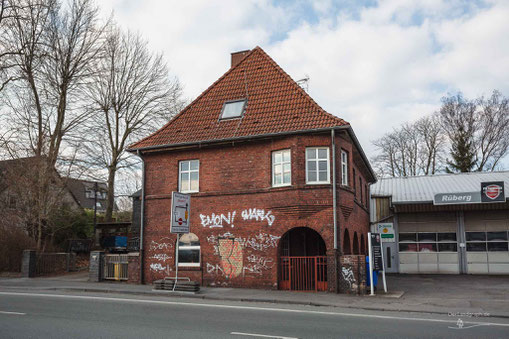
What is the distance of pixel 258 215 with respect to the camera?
17750 millimetres

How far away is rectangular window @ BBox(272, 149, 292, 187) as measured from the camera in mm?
17500

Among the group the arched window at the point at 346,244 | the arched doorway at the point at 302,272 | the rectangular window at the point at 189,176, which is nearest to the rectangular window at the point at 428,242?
the arched window at the point at 346,244

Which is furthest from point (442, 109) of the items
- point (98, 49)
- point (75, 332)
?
point (75, 332)

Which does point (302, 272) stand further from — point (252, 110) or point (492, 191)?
point (492, 191)

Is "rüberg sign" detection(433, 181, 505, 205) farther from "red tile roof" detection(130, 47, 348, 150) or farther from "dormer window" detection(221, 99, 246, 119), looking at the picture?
"dormer window" detection(221, 99, 246, 119)

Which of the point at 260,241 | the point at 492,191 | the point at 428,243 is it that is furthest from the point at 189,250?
the point at 492,191

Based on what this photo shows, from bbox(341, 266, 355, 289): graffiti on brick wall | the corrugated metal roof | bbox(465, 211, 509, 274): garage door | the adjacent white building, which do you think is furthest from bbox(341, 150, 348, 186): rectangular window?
bbox(465, 211, 509, 274): garage door

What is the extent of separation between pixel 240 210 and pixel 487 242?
17090 millimetres

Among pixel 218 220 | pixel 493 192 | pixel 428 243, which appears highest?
pixel 493 192

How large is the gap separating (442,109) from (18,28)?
35689mm

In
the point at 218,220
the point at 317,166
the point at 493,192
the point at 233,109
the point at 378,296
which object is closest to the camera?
the point at 378,296

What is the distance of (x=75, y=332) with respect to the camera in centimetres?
836

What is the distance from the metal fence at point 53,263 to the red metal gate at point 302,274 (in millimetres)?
13324

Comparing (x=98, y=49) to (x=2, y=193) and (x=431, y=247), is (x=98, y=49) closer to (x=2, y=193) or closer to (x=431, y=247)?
(x=2, y=193)
